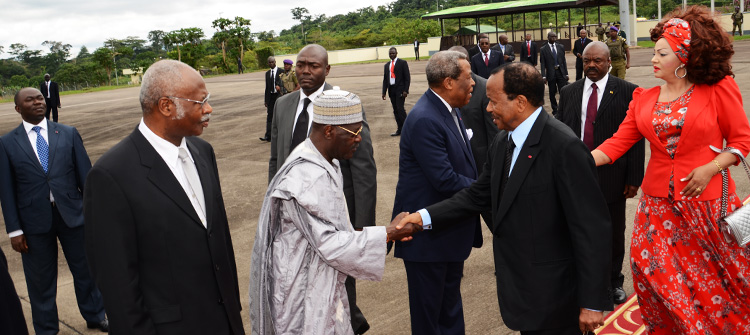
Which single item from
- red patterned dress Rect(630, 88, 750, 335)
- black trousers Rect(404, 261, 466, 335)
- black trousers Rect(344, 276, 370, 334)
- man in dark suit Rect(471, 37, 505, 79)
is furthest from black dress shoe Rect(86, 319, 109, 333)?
man in dark suit Rect(471, 37, 505, 79)

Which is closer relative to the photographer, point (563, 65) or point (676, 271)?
point (676, 271)

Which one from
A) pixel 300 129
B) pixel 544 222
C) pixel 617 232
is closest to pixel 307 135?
pixel 300 129

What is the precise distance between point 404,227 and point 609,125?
234 cm

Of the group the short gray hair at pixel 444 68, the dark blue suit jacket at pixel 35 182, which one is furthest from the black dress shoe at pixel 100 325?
the short gray hair at pixel 444 68

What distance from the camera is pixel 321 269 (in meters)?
2.93

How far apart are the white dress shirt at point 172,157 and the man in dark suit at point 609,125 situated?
3.37 meters

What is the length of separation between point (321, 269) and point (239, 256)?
4235mm

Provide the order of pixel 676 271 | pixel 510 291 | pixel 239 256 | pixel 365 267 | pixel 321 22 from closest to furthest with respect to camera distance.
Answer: pixel 365 267, pixel 510 291, pixel 676 271, pixel 239 256, pixel 321 22

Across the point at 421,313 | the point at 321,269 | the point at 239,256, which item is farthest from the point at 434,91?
the point at 239,256

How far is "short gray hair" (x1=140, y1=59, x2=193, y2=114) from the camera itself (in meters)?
2.75

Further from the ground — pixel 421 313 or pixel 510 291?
pixel 510 291

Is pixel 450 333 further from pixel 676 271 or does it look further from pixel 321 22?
pixel 321 22

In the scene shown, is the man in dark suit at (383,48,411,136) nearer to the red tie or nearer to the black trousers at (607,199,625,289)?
the red tie

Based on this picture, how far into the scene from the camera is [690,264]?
12.5ft
